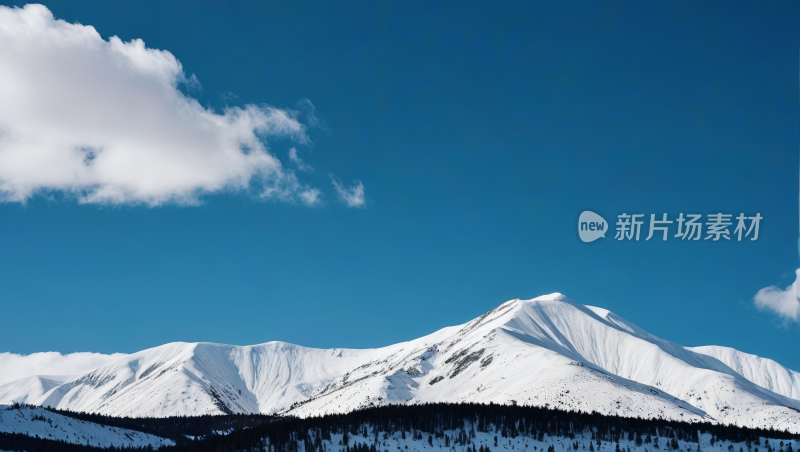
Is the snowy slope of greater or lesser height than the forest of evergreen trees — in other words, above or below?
below

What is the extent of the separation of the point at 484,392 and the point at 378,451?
92229 millimetres

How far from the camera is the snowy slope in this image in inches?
6117

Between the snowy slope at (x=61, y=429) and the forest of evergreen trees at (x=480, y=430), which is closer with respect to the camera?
the forest of evergreen trees at (x=480, y=430)

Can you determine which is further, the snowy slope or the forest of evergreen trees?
the snowy slope

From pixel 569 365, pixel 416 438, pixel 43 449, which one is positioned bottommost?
pixel 43 449

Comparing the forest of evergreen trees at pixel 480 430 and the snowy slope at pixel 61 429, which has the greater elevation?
the forest of evergreen trees at pixel 480 430

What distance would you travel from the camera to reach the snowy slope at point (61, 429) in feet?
510

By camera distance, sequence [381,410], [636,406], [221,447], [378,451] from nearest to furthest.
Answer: [378,451]
[221,447]
[381,410]
[636,406]

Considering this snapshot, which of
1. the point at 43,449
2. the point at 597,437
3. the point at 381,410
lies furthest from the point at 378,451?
the point at 43,449

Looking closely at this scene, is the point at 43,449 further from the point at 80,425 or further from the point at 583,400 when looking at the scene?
the point at 583,400

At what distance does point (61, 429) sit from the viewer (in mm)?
166750

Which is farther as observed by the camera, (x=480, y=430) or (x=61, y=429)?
(x=61, y=429)

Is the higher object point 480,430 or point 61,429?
point 480,430

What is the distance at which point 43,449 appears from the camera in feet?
482
